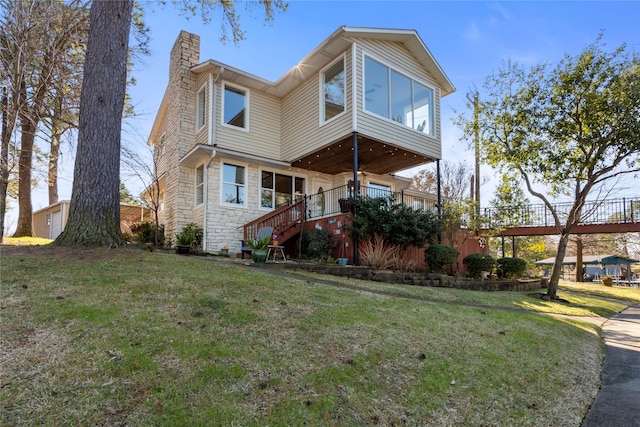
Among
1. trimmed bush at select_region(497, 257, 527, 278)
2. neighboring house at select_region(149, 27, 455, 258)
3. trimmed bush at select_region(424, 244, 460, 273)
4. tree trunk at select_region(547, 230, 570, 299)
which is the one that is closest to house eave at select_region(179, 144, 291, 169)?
neighboring house at select_region(149, 27, 455, 258)

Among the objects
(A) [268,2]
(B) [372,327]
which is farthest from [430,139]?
(B) [372,327]

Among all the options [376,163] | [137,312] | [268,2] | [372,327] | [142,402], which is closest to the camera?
[142,402]

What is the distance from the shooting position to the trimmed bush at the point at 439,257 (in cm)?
1198

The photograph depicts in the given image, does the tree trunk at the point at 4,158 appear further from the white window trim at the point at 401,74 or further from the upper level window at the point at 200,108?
the white window trim at the point at 401,74

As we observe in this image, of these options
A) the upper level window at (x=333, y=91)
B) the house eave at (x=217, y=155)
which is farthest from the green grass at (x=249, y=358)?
the upper level window at (x=333, y=91)

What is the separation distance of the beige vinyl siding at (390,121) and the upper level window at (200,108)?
6100mm

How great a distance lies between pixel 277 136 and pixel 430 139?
610 centimetres

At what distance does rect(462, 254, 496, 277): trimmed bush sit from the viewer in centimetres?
1331

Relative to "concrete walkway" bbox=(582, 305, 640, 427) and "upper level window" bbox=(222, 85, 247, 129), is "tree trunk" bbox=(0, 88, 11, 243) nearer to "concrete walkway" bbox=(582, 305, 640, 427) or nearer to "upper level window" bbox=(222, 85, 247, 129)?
"upper level window" bbox=(222, 85, 247, 129)

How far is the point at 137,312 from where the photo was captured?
363 centimetres

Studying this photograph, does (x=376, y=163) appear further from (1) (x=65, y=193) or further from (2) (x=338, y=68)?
(1) (x=65, y=193)

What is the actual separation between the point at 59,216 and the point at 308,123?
16654 millimetres

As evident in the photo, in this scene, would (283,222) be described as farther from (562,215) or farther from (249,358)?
(562,215)

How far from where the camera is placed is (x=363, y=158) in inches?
572
